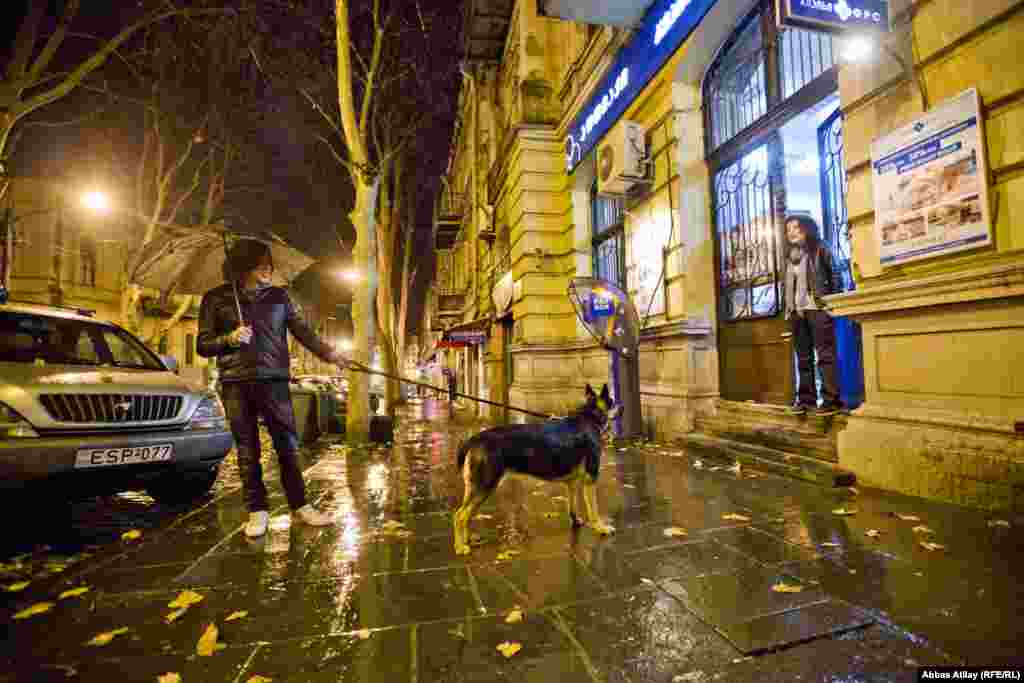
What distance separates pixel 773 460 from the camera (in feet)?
17.3

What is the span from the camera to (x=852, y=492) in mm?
4297

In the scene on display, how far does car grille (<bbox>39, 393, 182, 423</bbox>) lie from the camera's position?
378cm

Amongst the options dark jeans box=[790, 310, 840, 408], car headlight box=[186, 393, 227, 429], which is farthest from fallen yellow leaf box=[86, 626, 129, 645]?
dark jeans box=[790, 310, 840, 408]

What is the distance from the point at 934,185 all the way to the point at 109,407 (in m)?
6.99

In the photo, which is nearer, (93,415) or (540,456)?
(540,456)

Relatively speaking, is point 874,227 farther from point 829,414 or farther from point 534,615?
point 534,615

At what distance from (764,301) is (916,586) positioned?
4748mm

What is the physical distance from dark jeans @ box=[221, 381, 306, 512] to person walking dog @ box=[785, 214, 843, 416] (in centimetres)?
540

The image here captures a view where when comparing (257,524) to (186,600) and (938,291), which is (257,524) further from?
(938,291)

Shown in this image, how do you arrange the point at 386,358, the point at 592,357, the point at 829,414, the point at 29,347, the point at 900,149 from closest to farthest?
the point at 900,149 → the point at 29,347 → the point at 829,414 → the point at 592,357 → the point at 386,358

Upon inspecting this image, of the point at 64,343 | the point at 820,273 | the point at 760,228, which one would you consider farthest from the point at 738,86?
the point at 64,343

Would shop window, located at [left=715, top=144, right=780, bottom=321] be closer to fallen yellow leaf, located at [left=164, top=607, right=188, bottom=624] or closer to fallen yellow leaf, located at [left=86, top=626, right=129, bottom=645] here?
fallen yellow leaf, located at [left=164, top=607, right=188, bottom=624]

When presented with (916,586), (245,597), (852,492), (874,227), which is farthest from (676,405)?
(245,597)

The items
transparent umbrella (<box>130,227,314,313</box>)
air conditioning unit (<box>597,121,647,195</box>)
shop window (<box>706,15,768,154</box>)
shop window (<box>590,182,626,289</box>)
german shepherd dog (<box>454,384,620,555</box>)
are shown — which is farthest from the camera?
shop window (<box>590,182,626,289</box>)
